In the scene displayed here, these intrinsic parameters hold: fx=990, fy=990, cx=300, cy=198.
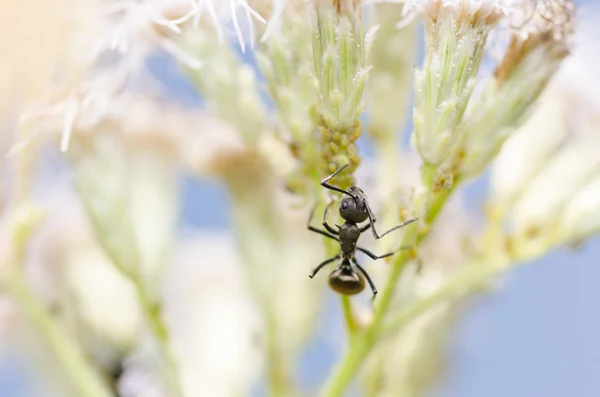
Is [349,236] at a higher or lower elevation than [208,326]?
lower

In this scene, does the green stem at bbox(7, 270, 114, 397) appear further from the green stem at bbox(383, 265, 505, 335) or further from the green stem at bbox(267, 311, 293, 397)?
the green stem at bbox(383, 265, 505, 335)

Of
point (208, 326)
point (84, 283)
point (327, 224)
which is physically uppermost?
point (208, 326)

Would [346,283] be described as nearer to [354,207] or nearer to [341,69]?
[354,207]

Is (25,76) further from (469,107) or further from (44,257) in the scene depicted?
→ (469,107)

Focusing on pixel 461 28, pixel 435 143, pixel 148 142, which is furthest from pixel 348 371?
pixel 148 142

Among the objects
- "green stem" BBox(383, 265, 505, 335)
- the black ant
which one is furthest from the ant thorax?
"green stem" BBox(383, 265, 505, 335)

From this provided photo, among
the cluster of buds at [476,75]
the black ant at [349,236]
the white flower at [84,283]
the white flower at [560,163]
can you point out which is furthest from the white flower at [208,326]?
the cluster of buds at [476,75]

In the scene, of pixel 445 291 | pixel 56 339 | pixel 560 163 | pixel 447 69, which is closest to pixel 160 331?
pixel 56 339

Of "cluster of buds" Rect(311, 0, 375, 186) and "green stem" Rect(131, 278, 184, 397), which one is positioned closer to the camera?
"cluster of buds" Rect(311, 0, 375, 186)
